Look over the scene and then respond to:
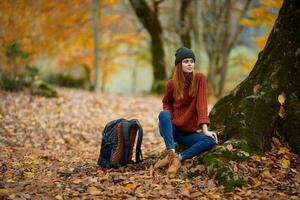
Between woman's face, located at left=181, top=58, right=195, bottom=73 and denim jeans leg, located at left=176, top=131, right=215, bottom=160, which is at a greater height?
woman's face, located at left=181, top=58, right=195, bottom=73

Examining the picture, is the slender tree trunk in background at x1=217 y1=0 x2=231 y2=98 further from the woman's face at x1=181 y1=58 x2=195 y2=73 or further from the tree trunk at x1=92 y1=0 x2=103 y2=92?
the woman's face at x1=181 y1=58 x2=195 y2=73

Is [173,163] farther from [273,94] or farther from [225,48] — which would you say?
[225,48]

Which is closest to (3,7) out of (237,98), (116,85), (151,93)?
(151,93)

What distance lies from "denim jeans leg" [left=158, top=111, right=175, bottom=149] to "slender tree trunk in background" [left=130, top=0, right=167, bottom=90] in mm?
10548

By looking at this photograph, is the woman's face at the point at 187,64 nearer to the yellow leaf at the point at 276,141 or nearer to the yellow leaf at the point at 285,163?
the yellow leaf at the point at 276,141

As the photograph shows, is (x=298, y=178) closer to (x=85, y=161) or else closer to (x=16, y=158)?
(x=85, y=161)

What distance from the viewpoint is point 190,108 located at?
5.58 m

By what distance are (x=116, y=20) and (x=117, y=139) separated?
16991mm

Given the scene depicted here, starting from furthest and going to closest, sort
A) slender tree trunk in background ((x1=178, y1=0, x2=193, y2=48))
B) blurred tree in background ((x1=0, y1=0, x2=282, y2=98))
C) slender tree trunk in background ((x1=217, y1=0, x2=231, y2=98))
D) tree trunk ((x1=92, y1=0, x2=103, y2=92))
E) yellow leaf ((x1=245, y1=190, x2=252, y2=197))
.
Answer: slender tree trunk in background ((x1=217, y1=0, x2=231, y2=98)) < slender tree trunk in background ((x1=178, y1=0, x2=193, y2=48)) < tree trunk ((x1=92, y1=0, x2=103, y2=92)) < blurred tree in background ((x1=0, y1=0, x2=282, y2=98)) < yellow leaf ((x1=245, y1=190, x2=252, y2=197))

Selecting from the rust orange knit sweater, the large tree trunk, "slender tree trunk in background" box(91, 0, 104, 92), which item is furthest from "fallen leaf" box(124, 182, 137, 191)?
"slender tree trunk in background" box(91, 0, 104, 92)

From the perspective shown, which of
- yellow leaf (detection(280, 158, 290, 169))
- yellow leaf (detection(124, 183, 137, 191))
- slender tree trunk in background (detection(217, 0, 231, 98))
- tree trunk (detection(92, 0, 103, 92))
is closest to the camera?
yellow leaf (detection(124, 183, 137, 191))

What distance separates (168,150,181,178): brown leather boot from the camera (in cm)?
512

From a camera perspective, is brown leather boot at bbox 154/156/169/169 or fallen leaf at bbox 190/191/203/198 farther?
brown leather boot at bbox 154/156/169/169

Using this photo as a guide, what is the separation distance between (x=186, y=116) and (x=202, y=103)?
A: 27 cm
